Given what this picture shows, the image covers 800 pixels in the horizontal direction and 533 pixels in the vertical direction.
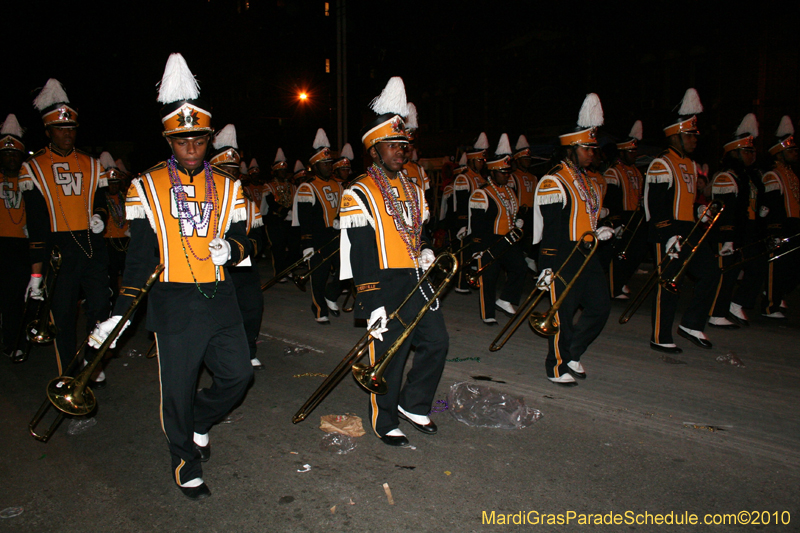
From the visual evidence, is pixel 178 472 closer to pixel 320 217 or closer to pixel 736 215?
pixel 320 217

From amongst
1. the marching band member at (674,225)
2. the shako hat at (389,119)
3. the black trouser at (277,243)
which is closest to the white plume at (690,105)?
the marching band member at (674,225)

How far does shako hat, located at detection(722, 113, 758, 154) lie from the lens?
716 cm

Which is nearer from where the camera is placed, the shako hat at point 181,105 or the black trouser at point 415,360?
the shako hat at point 181,105

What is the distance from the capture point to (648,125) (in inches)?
790

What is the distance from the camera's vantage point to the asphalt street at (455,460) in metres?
3.10

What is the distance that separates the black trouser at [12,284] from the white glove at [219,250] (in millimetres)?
4199

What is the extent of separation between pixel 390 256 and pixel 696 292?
4.06 metres

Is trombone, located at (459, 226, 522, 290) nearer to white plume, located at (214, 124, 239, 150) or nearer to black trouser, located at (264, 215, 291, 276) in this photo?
white plume, located at (214, 124, 239, 150)

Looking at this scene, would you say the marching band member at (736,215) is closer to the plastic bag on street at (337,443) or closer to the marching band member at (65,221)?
the plastic bag on street at (337,443)

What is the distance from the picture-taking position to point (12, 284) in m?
6.07

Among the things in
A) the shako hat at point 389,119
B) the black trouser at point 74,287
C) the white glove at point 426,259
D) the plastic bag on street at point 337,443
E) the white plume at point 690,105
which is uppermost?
the white plume at point 690,105

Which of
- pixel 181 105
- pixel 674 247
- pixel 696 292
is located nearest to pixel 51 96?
pixel 181 105

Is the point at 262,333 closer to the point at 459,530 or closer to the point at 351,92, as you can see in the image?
the point at 459,530

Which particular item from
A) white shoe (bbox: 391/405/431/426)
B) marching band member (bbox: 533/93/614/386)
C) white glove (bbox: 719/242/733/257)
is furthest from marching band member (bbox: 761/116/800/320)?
white shoe (bbox: 391/405/431/426)
